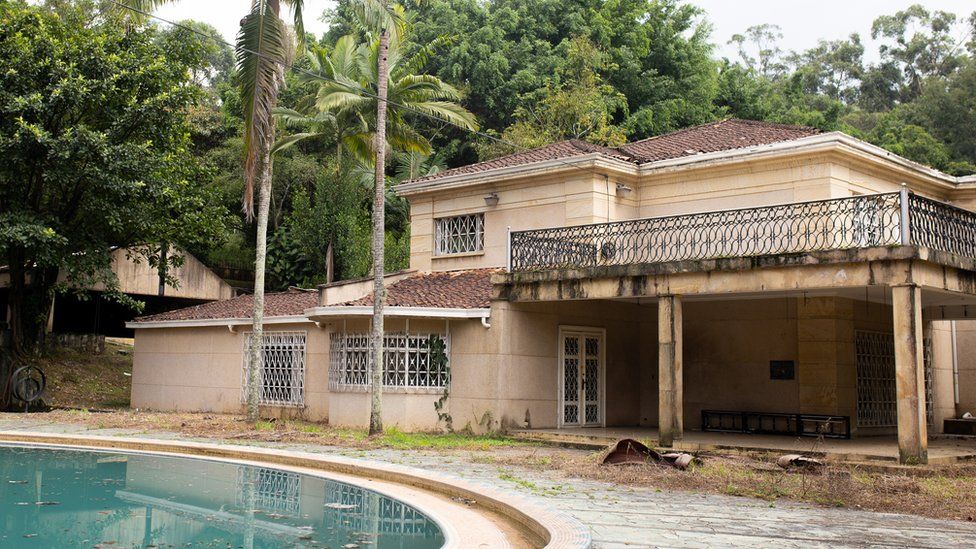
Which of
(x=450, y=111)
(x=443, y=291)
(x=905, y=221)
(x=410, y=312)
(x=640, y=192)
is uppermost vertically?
(x=450, y=111)

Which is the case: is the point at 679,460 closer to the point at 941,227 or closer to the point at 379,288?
the point at 941,227

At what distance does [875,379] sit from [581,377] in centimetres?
615

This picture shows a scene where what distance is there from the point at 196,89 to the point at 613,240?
12.9m

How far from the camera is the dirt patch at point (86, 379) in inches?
1081

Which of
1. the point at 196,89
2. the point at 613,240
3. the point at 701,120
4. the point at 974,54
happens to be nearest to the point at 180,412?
the point at 196,89

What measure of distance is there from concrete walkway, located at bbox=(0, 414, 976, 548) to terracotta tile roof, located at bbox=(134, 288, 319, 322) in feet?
38.6

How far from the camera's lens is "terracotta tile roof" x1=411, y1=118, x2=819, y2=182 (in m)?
21.4

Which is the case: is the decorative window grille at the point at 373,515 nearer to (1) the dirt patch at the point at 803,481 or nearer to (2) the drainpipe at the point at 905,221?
(1) the dirt patch at the point at 803,481

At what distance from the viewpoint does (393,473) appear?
12555 mm

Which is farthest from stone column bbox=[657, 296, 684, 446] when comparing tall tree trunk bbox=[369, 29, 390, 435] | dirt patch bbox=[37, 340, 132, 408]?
dirt patch bbox=[37, 340, 132, 408]

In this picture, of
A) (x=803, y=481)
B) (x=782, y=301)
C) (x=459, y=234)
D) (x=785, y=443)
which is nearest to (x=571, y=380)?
(x=782, y=301)

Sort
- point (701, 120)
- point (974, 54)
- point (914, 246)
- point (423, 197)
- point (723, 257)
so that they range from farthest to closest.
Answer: point (974, 54) → point (701, 120) → point (423, 197) → point (723, 257) → point (914, 246)

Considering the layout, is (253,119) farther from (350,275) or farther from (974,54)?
(974,54)

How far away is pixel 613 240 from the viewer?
19.0 m
